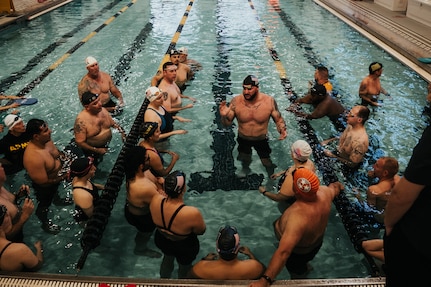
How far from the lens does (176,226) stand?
3.34 m

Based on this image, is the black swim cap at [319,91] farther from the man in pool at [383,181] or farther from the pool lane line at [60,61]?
the pool lane line at [60,61]

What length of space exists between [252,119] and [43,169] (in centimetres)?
280

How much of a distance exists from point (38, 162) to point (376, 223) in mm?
4031

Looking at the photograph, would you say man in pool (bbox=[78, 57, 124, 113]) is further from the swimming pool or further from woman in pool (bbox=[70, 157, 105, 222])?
woman in pool (bbox=[70, 157, 105, 222])

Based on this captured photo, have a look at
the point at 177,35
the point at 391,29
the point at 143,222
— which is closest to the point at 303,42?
the point at 391,29

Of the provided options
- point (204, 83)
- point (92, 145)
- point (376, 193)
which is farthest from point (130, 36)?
point (376, 193)

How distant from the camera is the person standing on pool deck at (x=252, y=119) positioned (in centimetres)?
494

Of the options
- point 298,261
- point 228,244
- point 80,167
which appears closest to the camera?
point 228,244

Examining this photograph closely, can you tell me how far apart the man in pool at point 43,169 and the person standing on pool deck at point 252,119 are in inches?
90.5

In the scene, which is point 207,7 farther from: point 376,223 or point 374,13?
point 376,223

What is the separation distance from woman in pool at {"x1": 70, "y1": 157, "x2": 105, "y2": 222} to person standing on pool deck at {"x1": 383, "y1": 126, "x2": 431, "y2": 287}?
2.94 m

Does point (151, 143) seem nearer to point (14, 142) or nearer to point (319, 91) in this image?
point (14, 142)

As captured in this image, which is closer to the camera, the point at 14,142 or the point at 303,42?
the point at 14,142

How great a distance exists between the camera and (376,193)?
3992 millimetres
